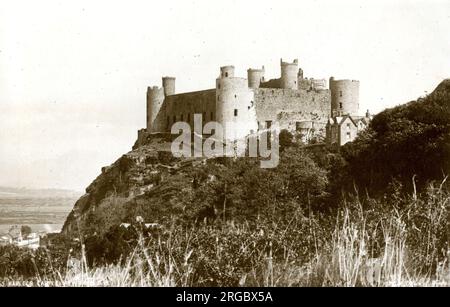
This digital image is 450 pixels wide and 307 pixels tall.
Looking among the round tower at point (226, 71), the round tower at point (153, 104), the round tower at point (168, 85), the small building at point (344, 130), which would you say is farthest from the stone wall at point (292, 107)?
the round tower at point (153, 104)

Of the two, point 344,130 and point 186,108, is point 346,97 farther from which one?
point 186,108

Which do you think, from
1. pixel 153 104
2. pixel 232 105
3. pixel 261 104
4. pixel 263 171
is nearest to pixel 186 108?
pixel 153 104

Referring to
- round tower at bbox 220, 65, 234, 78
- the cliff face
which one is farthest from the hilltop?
round tower at bbox 220, 65, 234, 78

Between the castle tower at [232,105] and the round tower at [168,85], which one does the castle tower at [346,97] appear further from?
the round tower at [168,85]

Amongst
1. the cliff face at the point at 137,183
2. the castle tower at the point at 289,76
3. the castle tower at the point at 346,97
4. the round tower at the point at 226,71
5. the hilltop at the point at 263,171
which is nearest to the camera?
the hilltop at the point at 263,171
